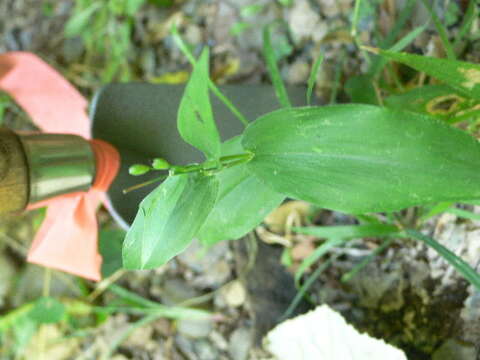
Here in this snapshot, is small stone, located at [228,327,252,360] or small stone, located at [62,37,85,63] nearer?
small stone, located at [228,327,252,360]

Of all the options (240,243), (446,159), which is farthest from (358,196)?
(240,243)

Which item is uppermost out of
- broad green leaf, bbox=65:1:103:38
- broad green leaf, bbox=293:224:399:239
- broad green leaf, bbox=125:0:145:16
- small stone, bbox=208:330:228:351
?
broad green leaf, bbox=125:0:145:16

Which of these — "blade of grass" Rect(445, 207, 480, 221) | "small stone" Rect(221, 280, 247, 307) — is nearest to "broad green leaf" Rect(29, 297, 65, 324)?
"small stone" Rect(221, 280, 247, 307)

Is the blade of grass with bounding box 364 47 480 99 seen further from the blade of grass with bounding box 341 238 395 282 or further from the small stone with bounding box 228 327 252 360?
the small stone with bounding box 228 327 252 360

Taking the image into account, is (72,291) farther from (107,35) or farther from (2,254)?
(107,35)

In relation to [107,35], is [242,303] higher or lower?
lower

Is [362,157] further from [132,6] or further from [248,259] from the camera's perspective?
[132,6]
